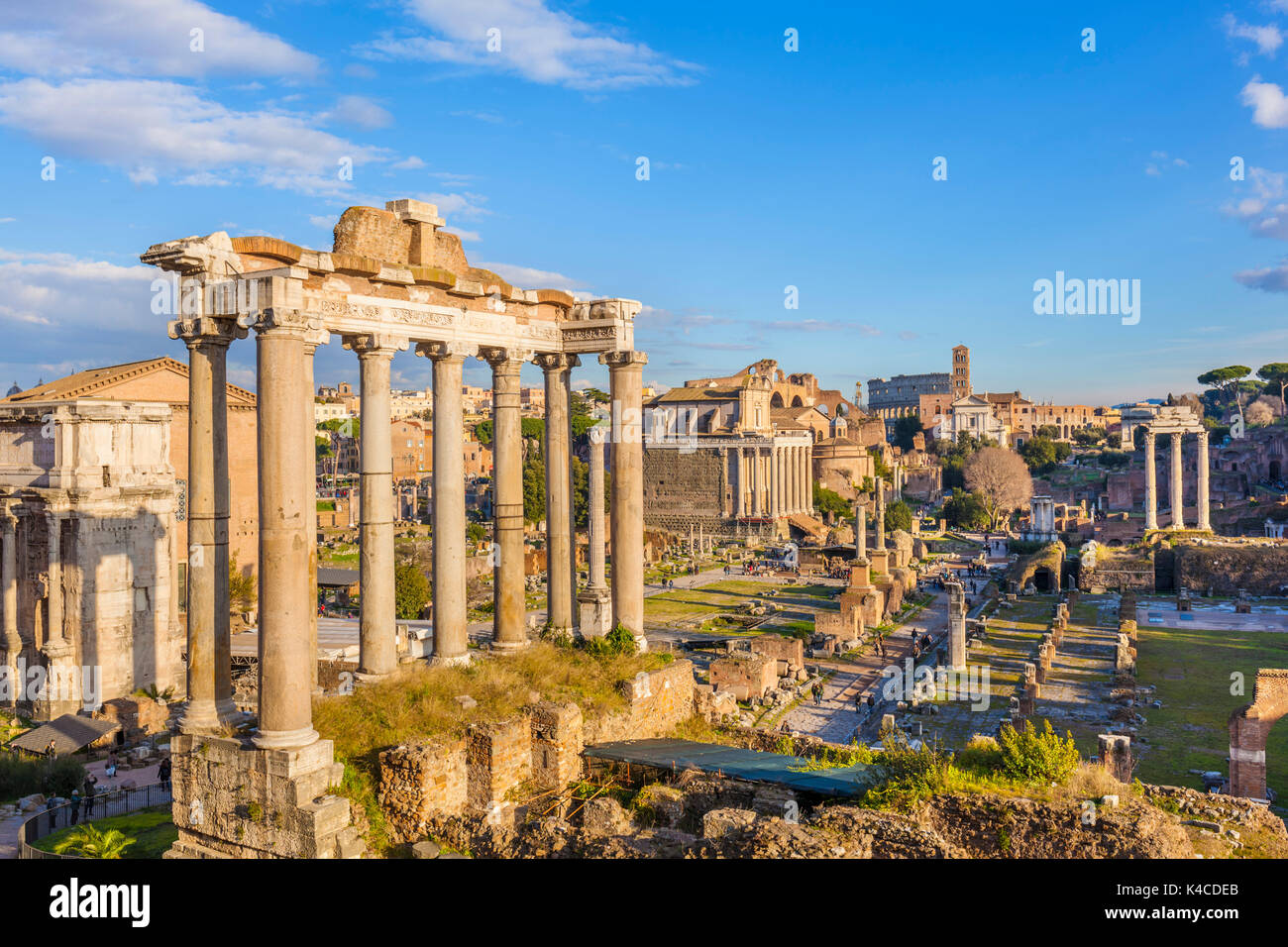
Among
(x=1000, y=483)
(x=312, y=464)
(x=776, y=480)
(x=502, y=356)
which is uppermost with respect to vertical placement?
(x=502, y=356)

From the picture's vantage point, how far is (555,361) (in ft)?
45.0

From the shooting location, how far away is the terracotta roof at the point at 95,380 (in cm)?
3138

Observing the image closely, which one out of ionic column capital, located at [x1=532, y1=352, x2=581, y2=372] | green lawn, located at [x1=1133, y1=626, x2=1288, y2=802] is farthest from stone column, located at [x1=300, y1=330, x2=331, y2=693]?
green lawn, located at [x1=1133, y1=626, x2=1288, y2=802]

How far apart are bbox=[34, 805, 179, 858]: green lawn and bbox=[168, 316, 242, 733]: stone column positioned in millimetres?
1551

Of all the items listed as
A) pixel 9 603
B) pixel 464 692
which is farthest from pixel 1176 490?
pixel 9 603

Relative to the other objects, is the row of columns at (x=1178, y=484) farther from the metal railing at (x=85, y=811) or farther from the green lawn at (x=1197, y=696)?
the metal railing at (x=85, y=811)

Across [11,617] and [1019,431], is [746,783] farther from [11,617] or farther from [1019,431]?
[1019,431]

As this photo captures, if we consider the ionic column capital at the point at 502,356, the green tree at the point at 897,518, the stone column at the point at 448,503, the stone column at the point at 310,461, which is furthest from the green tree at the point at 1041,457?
the stone column at the point at 310,461

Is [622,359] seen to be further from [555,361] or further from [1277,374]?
[1277,374]

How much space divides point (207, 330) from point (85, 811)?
884 centimetres

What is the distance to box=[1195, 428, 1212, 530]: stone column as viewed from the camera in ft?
185

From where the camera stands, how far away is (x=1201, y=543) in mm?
47844

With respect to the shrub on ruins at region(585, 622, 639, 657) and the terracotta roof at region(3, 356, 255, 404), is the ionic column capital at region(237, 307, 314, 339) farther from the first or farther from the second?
the terracotta roof at region(3, 356, 255, 404)

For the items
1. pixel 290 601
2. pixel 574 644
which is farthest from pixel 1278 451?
pixel 290 601
